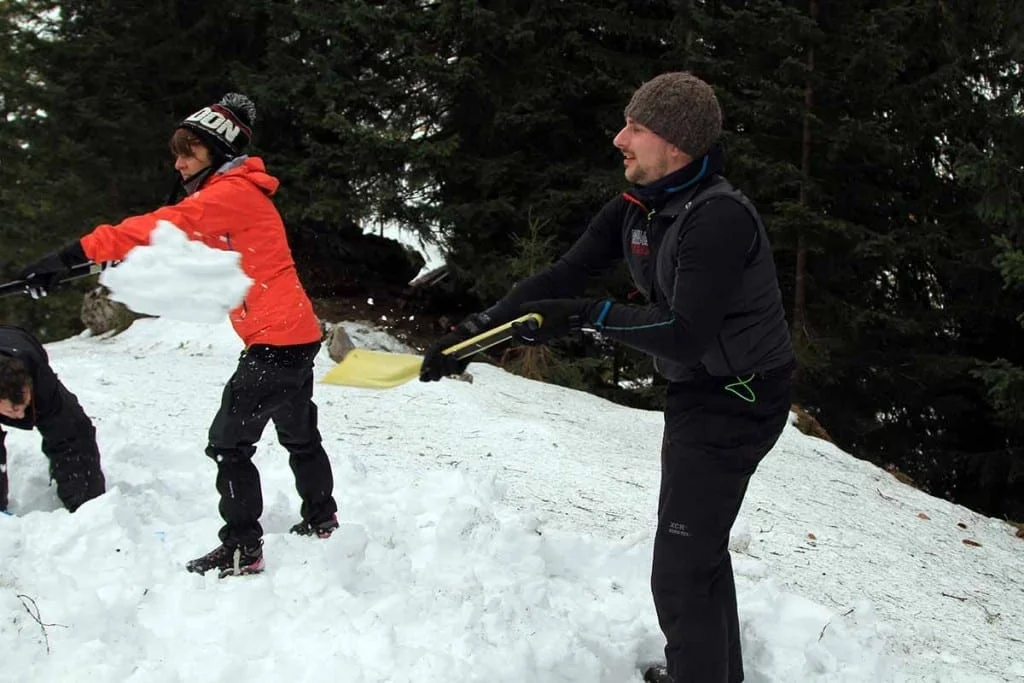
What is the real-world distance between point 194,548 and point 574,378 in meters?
7.16

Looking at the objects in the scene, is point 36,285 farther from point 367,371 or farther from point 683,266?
point 683,266

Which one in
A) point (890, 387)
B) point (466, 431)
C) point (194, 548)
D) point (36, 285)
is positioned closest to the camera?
point (36, 285)

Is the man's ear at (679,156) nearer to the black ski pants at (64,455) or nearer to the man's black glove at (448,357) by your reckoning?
the man's black glove at (448,357)

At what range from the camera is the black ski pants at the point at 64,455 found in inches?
156

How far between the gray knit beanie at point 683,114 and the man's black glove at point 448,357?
87 centimetres

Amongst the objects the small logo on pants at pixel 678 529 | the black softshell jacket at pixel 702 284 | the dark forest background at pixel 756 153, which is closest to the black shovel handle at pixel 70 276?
the black softshell jacket at pixel 702 284

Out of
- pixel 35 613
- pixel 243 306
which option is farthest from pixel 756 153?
pixel 35 613

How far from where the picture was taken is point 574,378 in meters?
10.4

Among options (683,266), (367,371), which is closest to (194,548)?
(367,371)

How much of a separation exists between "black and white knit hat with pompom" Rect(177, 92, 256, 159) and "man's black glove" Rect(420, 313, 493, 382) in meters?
1.43

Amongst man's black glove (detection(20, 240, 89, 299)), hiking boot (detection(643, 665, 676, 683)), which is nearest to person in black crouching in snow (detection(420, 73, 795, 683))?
hiking boot (detection(643, 665, 676, 683))

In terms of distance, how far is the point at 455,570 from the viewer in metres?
3.49

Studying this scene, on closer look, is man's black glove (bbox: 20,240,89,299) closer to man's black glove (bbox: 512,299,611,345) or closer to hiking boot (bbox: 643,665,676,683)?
man's black glove (bbox: 512,299,611,345)

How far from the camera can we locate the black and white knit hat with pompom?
11.3 feet
